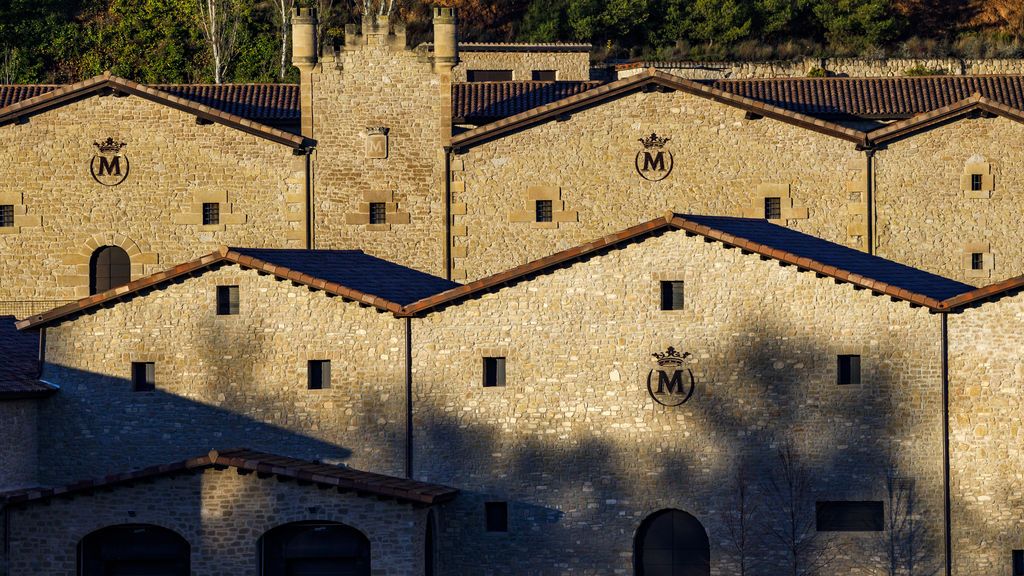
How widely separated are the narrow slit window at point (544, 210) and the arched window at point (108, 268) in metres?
9.40

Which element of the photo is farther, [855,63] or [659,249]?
[855,63]

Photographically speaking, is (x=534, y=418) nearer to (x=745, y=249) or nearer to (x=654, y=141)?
(x=745, y=249)

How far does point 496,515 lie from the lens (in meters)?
33.5

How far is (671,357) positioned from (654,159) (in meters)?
9.54

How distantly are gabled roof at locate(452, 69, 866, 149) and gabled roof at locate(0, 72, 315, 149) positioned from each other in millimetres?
4280

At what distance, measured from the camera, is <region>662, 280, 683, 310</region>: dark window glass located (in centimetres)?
3340

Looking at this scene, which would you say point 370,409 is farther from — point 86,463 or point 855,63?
point 855,63

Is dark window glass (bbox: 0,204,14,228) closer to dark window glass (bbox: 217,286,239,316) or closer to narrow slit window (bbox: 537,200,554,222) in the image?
dark window glass (bbox: 217,286,239,316)

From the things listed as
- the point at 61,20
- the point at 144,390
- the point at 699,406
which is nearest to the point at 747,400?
the point at 699,406

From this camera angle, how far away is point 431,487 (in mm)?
32969

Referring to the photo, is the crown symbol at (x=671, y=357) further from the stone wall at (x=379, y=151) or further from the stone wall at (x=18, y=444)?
the stone wall at (x=18, y=444)

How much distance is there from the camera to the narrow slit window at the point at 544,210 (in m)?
42.1

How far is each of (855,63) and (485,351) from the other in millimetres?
35612

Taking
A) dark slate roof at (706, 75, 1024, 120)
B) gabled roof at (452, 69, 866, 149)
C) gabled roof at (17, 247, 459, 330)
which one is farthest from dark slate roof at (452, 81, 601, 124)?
gabled roof at (17, 247, 459, 330)
